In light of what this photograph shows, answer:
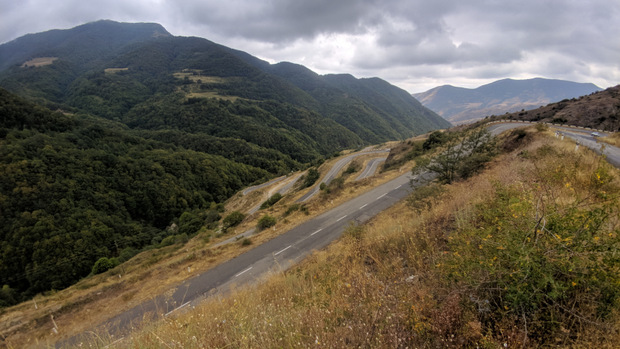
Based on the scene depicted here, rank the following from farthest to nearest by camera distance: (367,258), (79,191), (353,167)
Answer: (79,191) → (353,167) → (367,258)

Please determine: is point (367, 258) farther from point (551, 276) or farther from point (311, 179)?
point (311, 179)

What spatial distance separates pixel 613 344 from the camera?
2125 mm

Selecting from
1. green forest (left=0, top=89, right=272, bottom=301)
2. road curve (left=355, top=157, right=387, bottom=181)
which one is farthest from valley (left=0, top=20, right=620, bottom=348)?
road curve (left=355, top=157, right=387, bottom=181)

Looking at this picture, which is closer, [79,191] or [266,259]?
[266,259]

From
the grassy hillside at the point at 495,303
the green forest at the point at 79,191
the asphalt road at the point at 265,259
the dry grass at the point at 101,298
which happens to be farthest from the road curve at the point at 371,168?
the grassy hillside at the point at 495,303

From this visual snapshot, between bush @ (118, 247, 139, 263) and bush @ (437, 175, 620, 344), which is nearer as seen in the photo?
bush @ (437, 175, 620, 344)

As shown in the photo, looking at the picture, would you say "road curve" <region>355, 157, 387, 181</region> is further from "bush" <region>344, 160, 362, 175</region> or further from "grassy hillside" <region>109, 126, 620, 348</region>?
"grassy hillside" <region>109, 126, 620, 348</region>

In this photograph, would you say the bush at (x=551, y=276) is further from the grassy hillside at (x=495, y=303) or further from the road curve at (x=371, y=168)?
the road curve at (x=371, y=168)

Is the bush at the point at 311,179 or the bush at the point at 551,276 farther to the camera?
the bush at the point at 311,179

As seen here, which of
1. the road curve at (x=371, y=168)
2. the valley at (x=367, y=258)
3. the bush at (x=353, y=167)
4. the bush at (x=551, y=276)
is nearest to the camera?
the bush at (x=551, y=276)

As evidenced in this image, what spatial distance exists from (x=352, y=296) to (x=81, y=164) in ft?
273

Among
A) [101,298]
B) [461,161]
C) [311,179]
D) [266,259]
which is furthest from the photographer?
[311,179]

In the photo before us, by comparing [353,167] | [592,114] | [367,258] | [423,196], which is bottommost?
[353,167]

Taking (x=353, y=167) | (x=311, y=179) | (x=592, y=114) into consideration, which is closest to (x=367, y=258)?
(x=311, y=179)
